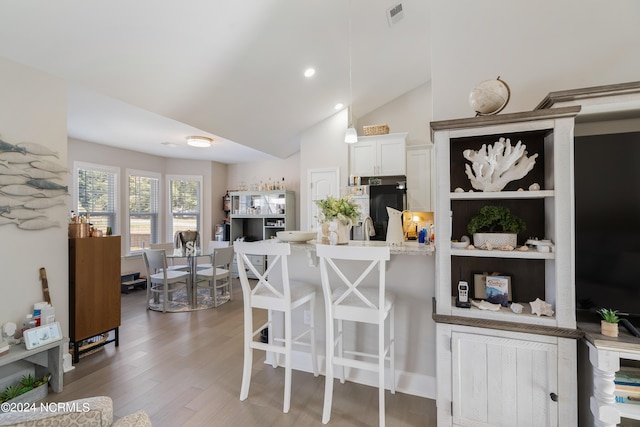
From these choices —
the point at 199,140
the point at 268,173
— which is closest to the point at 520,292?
the point at 199,140

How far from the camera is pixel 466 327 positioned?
5.66 ft

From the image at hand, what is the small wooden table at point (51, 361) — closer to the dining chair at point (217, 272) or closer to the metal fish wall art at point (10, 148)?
the metal fish wall art at point (10, 148)

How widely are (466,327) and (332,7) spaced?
9.69ft

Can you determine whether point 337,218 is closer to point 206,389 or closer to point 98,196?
point 206,389

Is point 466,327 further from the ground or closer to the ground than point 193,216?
closer to the ground

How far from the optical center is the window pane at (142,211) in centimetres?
567

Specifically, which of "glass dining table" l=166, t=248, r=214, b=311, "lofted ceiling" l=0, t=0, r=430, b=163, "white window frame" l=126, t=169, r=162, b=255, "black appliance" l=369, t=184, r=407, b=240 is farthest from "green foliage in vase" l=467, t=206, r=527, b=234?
"white window frame" l=126, t=169, r=162, b=255

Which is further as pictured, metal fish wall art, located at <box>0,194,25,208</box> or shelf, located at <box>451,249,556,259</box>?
metal fish wall art, located at <box>0,194,25,208</box>

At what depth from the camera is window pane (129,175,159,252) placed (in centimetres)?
567

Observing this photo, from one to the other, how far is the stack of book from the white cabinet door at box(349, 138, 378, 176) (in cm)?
358

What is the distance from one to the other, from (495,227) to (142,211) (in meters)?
6.19

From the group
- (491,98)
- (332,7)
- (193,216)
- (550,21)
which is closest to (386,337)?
(491,98)

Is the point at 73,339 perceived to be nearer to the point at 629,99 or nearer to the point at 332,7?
the point at 332,7

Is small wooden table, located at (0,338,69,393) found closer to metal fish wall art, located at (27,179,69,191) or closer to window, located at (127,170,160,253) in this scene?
metal fish wall art, located at (27,179,69,191)
